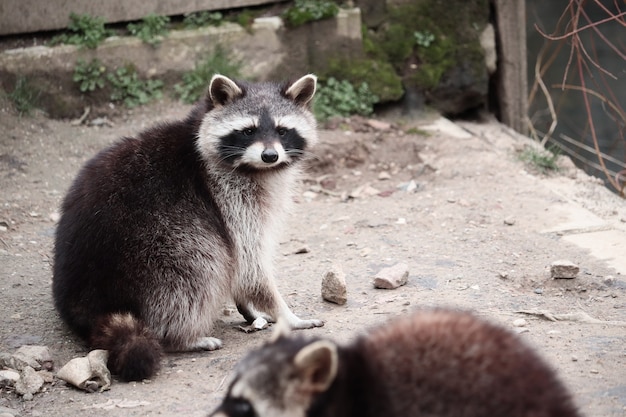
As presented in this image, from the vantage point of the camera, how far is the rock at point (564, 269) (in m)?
5.45

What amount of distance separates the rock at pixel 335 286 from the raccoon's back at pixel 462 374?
7.41 feet

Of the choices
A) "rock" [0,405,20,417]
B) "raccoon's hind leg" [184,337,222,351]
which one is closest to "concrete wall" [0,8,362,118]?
"raccoon's hind leg" [184,337,222,351]

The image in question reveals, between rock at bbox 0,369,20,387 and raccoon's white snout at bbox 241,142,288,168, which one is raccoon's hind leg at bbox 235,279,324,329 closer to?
raccoon's white snout at bbox 241,142,288,168

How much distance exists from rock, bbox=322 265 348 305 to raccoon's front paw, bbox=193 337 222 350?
0.81m

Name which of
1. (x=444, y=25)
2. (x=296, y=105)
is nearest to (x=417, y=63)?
(x=444, y=25)

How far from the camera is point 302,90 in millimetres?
5641

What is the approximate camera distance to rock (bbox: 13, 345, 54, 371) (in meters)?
4.41

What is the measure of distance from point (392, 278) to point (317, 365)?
2650mm

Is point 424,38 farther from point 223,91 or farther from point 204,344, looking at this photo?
point 204,344

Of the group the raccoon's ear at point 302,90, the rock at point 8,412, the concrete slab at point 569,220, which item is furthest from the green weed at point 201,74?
the rock at point 8,412

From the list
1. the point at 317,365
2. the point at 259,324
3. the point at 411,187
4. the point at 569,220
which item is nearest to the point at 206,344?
the point at 259,324

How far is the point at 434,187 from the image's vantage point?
756cm

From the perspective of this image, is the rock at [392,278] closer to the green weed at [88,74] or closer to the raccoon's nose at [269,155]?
the raccoon's nose at [269,155]

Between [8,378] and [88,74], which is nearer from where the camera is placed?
[8,378]
